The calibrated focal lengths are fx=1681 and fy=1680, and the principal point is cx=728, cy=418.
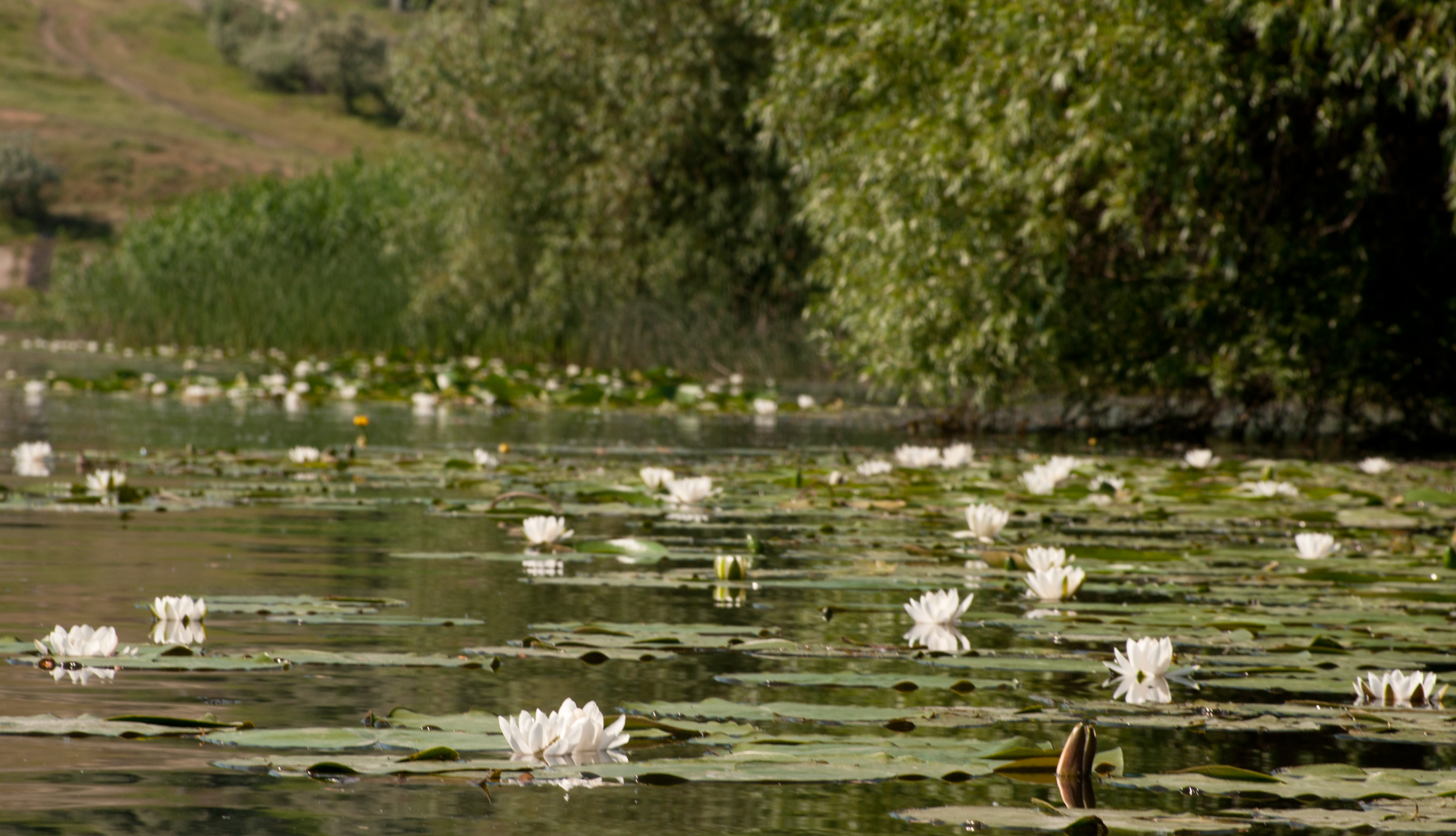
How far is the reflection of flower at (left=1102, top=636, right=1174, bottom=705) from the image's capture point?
9.02 ft

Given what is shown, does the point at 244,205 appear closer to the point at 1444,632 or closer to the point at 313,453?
the point at 313,453

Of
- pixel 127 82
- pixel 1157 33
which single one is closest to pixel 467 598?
pixel 1157 33

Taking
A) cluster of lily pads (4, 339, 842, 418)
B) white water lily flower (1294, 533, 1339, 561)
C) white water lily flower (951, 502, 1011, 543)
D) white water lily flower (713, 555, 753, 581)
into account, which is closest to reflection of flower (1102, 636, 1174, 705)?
white water lily flower (713, 555, 753, 581)

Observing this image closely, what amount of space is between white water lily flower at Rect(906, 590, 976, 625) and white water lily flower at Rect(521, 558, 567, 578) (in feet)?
3.96

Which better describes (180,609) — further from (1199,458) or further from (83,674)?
(1199,458)

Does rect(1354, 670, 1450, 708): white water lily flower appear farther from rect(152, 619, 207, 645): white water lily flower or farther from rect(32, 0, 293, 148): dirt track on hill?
rect(32, 0, 293, 148): dirt track on hill

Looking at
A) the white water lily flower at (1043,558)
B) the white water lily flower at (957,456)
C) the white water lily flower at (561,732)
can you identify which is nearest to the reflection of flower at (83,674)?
the white water lily flower at (561,732)

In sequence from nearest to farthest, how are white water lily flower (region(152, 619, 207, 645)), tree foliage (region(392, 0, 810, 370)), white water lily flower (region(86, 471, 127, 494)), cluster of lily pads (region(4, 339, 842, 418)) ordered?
white water lily flower (region(152, 619, 207, 645)) < white water lily flower (region(86, 471, 127, 494)) < cluster of lily pads (region(4, 339, 842, 418)) < tree foliage (region(392, 0, 810, 370))

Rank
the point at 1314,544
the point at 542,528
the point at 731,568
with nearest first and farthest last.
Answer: the point at 731,568 → the point at 1314,544 → the point at 542,528

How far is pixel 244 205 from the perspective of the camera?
31.6 m

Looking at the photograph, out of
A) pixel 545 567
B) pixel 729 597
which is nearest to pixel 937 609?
pixel 729 597

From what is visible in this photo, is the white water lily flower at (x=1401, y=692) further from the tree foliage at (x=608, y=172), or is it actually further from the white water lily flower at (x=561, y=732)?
the tree foliage at (x=608, y=172)

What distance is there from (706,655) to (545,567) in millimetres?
1467

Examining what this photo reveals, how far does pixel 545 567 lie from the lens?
4535 millimetres
